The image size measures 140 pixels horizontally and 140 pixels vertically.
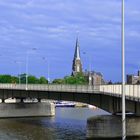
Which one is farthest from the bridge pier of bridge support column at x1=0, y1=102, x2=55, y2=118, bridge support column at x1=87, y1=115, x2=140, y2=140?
bridge support column at x1=87, y1=115, x2=140, y2=140

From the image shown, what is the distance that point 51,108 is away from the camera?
423 ft

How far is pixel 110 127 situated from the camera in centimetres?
6800

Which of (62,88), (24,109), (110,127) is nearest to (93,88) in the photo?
(110,127)

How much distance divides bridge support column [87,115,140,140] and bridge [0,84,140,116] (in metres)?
1.94

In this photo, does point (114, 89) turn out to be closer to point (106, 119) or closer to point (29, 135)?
point (106, 119)

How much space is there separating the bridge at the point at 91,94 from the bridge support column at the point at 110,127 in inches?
76.5

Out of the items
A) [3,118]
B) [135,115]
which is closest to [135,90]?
[135,115]

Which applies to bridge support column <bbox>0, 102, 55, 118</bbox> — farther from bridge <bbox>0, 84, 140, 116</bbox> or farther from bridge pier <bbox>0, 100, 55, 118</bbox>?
bridge <bbox>0, 84, 140, 116</bbox>

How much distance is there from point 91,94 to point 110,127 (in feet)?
41.4

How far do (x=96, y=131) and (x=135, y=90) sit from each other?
9.52 meters

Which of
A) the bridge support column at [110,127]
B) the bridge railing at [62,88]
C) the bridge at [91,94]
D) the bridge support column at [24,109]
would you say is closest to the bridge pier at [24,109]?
the bridge support column at [24,109]

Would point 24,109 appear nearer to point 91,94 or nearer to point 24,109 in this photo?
point 24,109

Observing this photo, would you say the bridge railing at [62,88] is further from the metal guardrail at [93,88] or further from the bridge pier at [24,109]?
the bridge pier at [24,109]

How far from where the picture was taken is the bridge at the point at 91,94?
2497 inches
